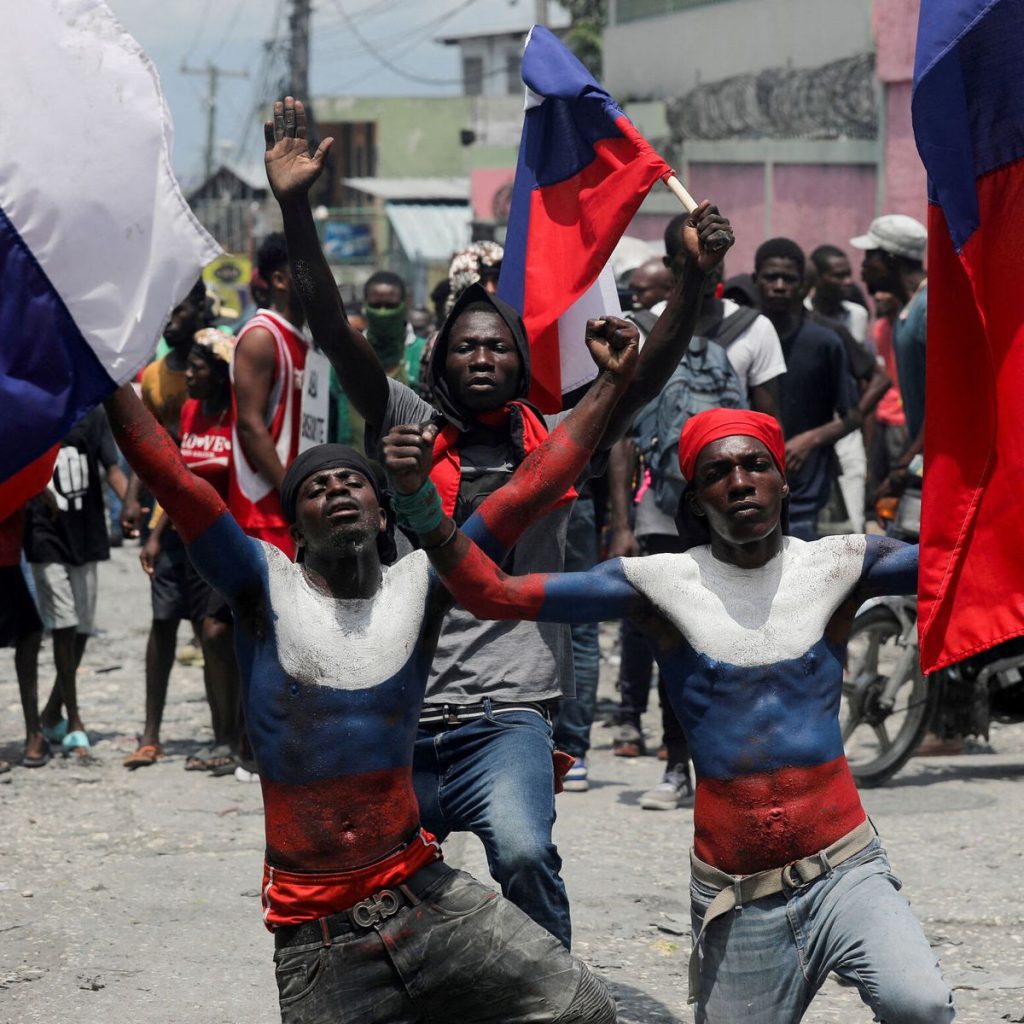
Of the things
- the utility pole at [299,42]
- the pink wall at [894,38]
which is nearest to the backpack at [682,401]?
the pink wall at [894,38]

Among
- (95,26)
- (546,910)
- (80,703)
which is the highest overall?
(95,26)

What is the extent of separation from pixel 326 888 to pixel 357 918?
0.11m

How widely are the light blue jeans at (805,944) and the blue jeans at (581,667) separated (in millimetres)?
3187

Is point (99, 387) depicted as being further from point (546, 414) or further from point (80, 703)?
point (80, 703)

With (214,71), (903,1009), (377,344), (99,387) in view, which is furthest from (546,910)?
(214,71)

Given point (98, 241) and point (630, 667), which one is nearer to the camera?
point (98, 241)

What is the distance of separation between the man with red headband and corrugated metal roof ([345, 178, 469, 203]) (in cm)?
4801

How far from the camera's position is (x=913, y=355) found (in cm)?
812

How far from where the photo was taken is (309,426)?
24.3ft

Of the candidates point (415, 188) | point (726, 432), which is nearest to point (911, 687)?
point (726, 432)

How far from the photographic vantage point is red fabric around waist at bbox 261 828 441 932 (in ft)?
13.4

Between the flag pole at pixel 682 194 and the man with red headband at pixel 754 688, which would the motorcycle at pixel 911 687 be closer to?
the flag pole at pixel 682 194

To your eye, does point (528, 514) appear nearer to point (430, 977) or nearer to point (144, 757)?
point (430, 977)

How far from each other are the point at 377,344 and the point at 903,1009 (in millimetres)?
6088
